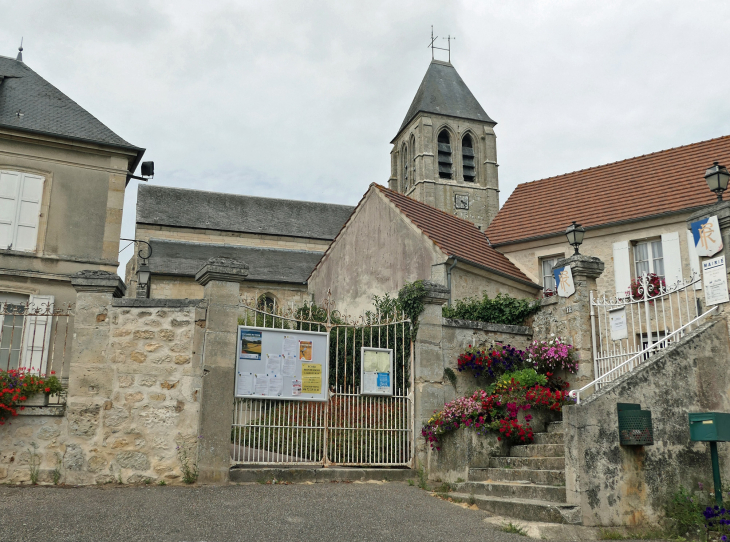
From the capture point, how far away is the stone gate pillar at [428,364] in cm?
802

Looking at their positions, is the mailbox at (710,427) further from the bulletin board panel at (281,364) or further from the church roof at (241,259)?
the church roof at (241,259)

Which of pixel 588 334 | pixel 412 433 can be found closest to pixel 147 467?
pixel 412 433

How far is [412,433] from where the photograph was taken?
8047 millimetres

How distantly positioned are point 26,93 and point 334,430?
452 inches

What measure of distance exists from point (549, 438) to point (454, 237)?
306 inches

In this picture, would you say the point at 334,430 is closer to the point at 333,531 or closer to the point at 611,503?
the point at 333,531

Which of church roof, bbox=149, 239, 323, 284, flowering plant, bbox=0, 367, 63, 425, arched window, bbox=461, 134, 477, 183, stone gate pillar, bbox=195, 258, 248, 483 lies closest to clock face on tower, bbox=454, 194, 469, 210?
arched window, bbox=461, 134, 477, 183

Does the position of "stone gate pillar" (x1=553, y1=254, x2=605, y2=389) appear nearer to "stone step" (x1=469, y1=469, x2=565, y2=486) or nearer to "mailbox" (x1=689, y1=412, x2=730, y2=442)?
"stone step" (x1=469, y1=469, x2=565, y2=486)

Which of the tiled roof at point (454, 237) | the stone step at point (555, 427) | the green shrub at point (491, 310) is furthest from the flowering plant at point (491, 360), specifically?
the tiled roof at point (454, 237)

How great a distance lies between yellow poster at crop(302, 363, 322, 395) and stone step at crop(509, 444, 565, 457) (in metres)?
2.34

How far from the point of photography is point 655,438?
607 centimetres

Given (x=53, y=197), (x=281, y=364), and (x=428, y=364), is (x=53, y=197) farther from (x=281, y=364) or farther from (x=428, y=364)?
(x=428, y=364)

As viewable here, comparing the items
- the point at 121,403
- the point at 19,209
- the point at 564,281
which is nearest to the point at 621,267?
the point at 564,281

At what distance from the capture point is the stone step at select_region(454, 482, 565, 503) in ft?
19.4
